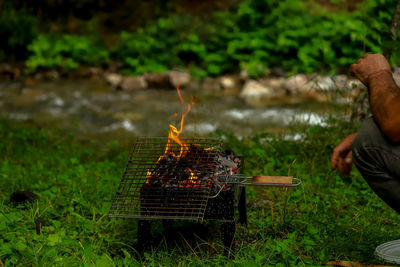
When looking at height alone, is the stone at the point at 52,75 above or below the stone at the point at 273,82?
below

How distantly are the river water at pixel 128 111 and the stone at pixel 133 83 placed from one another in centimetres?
25

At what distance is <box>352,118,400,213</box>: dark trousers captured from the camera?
10.1 ft

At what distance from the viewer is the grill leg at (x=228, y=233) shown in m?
3.70

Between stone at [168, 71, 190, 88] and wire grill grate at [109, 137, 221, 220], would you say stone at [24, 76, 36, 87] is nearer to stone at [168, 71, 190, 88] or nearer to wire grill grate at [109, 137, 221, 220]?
stone at [168, 71, 190, 88]

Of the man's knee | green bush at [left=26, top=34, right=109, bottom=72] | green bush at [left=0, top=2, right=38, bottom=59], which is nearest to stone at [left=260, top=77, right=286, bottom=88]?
green bush at [left=26, top=34, right=109, bottom=72]

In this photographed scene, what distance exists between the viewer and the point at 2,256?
12.0 feet

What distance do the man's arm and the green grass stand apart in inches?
46.2

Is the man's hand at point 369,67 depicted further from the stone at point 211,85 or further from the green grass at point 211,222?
the stone at point 211,85

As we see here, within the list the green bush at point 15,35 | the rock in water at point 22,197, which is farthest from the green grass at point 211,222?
the green bush at point 15,35

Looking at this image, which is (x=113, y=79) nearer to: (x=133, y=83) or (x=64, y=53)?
(x=133, y=83)

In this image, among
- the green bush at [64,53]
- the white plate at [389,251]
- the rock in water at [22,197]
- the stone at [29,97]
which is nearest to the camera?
the white plate at [389,251]

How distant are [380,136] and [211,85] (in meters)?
8.05

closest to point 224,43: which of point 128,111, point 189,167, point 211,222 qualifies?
point 128,111

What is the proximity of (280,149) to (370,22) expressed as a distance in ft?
5.85
